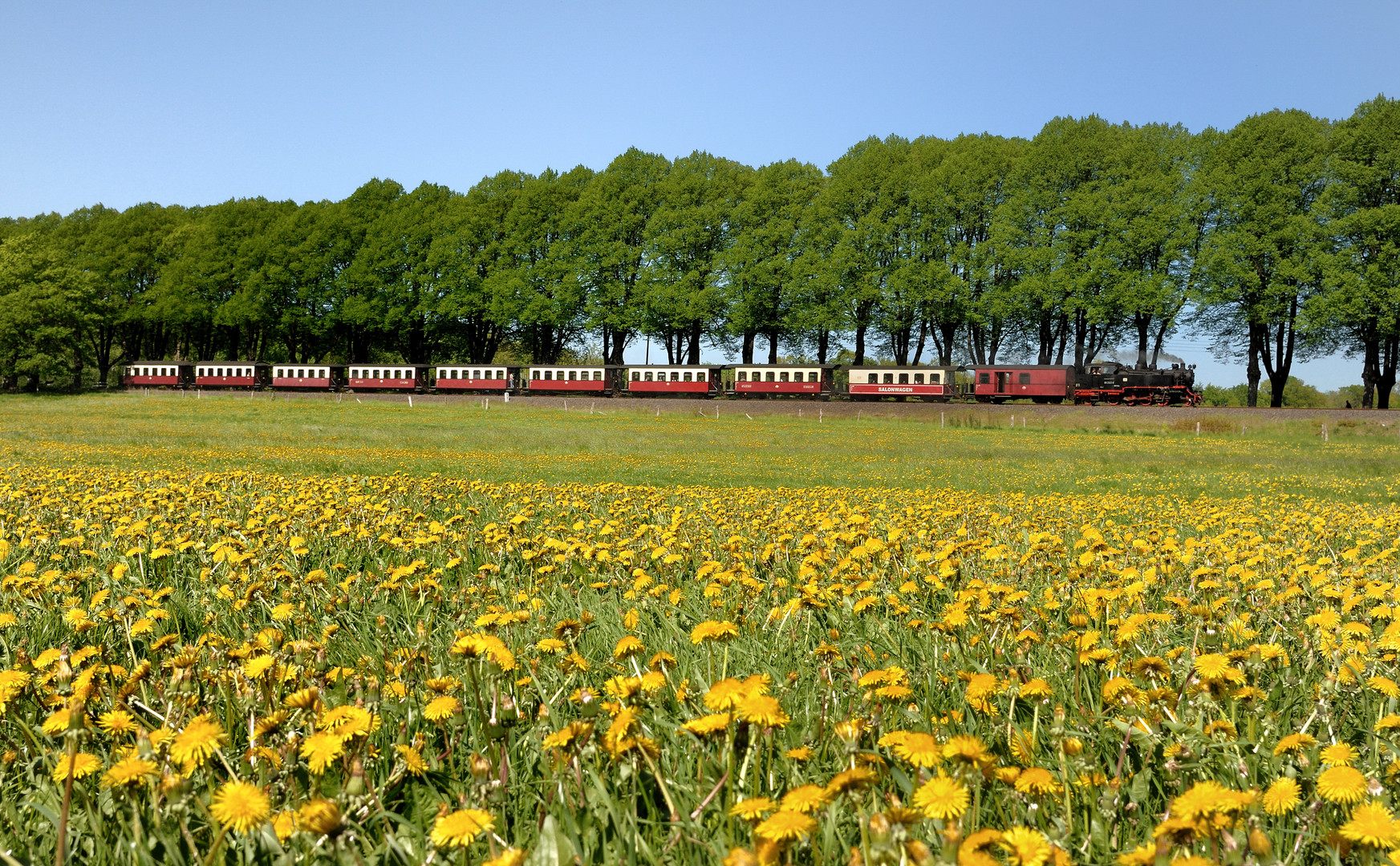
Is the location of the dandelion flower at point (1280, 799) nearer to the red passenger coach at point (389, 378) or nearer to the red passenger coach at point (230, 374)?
the red passenger coach at point (389, 378)

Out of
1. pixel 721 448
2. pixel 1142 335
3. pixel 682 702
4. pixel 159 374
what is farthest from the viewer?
pixel 159 374

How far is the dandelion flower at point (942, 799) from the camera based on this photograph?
1092 mm

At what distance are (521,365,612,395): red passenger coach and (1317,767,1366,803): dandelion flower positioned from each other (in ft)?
151

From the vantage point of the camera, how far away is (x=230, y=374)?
5175cm

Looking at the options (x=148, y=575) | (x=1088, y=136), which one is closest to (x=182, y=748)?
(x=148, y=575)

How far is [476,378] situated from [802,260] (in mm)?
21344

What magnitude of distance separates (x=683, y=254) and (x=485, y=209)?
49.5 ft

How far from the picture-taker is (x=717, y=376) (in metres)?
46.5

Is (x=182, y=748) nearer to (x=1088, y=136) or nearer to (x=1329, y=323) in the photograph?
(x=1329, y=323)

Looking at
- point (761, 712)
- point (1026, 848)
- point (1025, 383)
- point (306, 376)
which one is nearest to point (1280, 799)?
point (1026, 848)

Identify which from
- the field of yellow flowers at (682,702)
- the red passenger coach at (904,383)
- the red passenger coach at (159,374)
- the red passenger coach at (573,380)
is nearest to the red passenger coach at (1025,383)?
the red passenger coach at (904,383)

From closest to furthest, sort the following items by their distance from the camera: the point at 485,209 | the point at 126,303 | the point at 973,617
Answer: the point at 973,617
the point at 485,209
the point at 126,303

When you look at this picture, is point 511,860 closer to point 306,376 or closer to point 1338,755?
point 1338,755

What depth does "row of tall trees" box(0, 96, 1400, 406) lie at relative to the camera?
38.1 m
